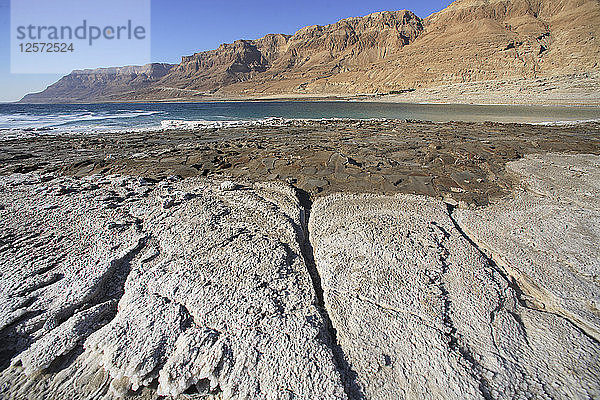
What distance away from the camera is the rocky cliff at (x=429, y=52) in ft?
137

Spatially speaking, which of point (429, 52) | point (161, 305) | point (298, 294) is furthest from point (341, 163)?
point (429, 52)

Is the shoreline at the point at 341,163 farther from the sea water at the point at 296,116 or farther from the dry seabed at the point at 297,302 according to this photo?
the sea water at the point at 296,116

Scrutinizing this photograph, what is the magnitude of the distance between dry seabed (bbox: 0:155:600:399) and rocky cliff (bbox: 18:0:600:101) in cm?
4864

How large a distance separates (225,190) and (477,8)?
88.2 m

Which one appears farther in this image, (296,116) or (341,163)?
(296,116)

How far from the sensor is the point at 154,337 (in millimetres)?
1361

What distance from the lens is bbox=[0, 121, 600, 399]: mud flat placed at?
47.6 inches

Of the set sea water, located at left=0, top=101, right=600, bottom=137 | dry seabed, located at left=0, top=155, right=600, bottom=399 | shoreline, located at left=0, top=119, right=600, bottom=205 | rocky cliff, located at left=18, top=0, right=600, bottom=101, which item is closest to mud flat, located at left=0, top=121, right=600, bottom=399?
dry seabed, located at left=0, top=155, right=600, bottom=399

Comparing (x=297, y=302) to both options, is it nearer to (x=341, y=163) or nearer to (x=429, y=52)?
(x=341, y=163)

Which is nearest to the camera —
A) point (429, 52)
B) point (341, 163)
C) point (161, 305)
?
point (161, 305)

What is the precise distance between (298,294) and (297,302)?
0.07 meters

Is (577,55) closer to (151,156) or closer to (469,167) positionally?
(469,167)

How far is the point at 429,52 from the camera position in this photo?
58812mm

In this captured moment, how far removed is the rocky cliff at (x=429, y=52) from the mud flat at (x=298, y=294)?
1907 inches
